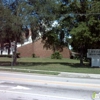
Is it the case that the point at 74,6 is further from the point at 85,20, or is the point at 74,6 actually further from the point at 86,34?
the point at 86,34

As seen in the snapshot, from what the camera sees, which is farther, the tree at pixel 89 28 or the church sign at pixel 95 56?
the church sign at pixel 95 56

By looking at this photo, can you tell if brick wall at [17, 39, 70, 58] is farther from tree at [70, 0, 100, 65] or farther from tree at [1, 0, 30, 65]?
tree at [70, 0, 100, 65]

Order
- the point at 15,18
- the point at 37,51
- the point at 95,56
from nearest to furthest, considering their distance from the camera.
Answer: the point at 15,18 < the point at 95,56 < the point at 37,51

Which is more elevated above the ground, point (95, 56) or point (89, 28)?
point (89, 28)

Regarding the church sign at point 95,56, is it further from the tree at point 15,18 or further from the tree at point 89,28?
the tree at point 15,18

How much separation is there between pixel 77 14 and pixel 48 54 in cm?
3570

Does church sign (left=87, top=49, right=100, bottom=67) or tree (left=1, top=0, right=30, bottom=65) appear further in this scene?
church sign (left=87, top=49, right=100, bottom=67)

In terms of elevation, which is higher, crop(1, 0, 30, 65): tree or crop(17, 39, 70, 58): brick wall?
crop(1, 0, 30, 65): tree

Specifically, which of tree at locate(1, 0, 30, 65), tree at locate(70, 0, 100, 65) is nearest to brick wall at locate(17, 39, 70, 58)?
tree at locate(1, 0, 30, 65)

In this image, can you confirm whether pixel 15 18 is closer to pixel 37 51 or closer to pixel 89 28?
pixel 89 28

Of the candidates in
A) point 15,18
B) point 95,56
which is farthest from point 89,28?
point 15,18

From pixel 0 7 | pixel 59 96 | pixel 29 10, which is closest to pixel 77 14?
pixel 29 10

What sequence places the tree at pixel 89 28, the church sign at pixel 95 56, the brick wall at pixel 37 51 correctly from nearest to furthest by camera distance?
the tree at pixel 89 28
the church sign at pixel 95 56
the brick wall at pixel 37 51

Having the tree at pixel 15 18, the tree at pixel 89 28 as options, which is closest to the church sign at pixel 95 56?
the tree at pixel 89 28
